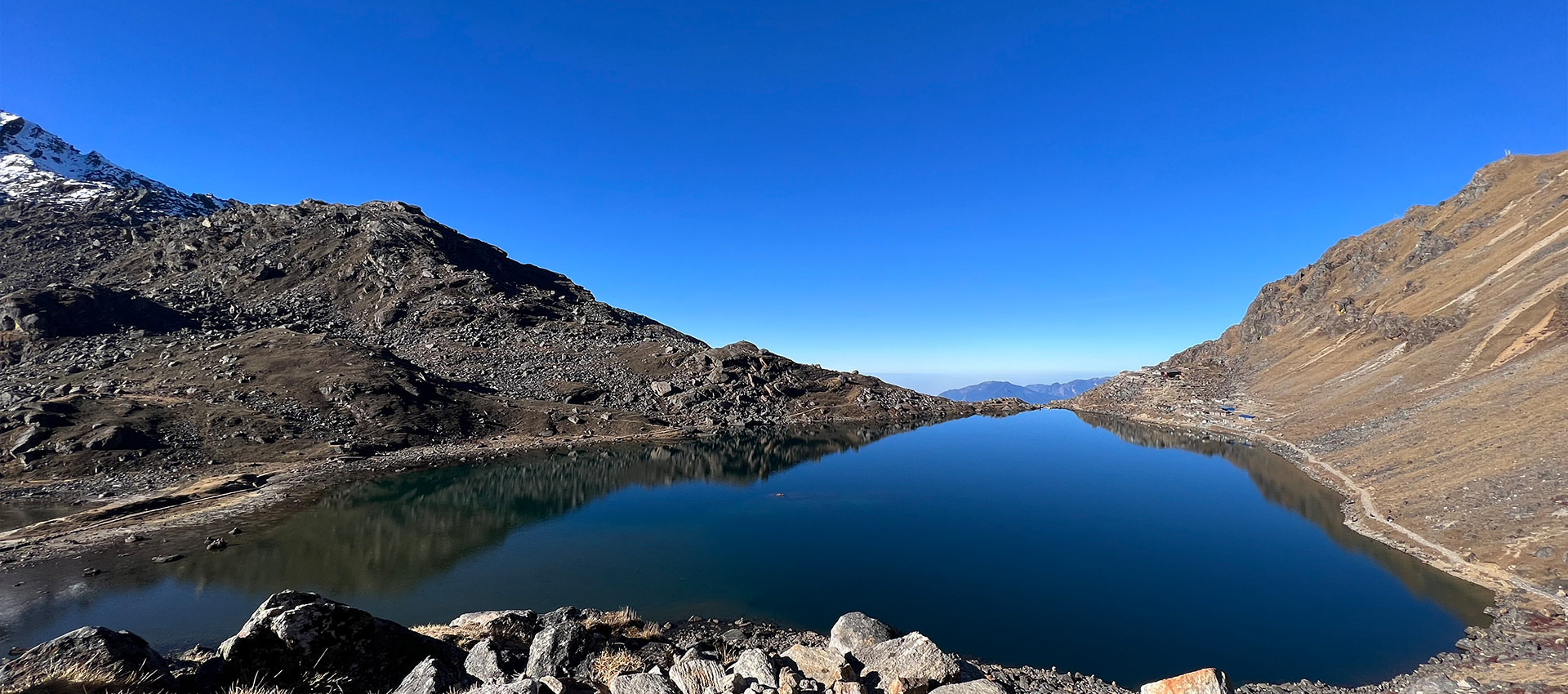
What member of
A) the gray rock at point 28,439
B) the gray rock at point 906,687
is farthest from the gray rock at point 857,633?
the gray rock at point 28,439

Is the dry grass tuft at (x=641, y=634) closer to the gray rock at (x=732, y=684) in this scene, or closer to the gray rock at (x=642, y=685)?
the gray rock at (x=642, y=685)

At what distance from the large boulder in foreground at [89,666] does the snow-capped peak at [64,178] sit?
172 m

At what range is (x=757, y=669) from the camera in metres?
11.1

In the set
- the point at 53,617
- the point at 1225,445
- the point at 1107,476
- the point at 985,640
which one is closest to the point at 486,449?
the point at 53,617

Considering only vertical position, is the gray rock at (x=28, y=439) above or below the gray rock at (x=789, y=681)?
above

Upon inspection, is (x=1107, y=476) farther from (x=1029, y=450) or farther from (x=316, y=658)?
(x=316, y=658)

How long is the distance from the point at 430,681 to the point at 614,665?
3.95m

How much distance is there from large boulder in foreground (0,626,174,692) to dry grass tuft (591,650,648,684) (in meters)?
7.18

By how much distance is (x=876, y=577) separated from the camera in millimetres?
33156

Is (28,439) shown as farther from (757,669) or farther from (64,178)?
(64,178)

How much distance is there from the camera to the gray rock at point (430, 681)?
33.8ft

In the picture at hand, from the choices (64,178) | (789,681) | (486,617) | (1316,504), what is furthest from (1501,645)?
(64,178)

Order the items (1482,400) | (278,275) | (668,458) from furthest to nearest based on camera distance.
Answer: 1. (278,275)
2. (668,458)
3. (1482,400)

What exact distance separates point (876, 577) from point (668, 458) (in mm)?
42568
